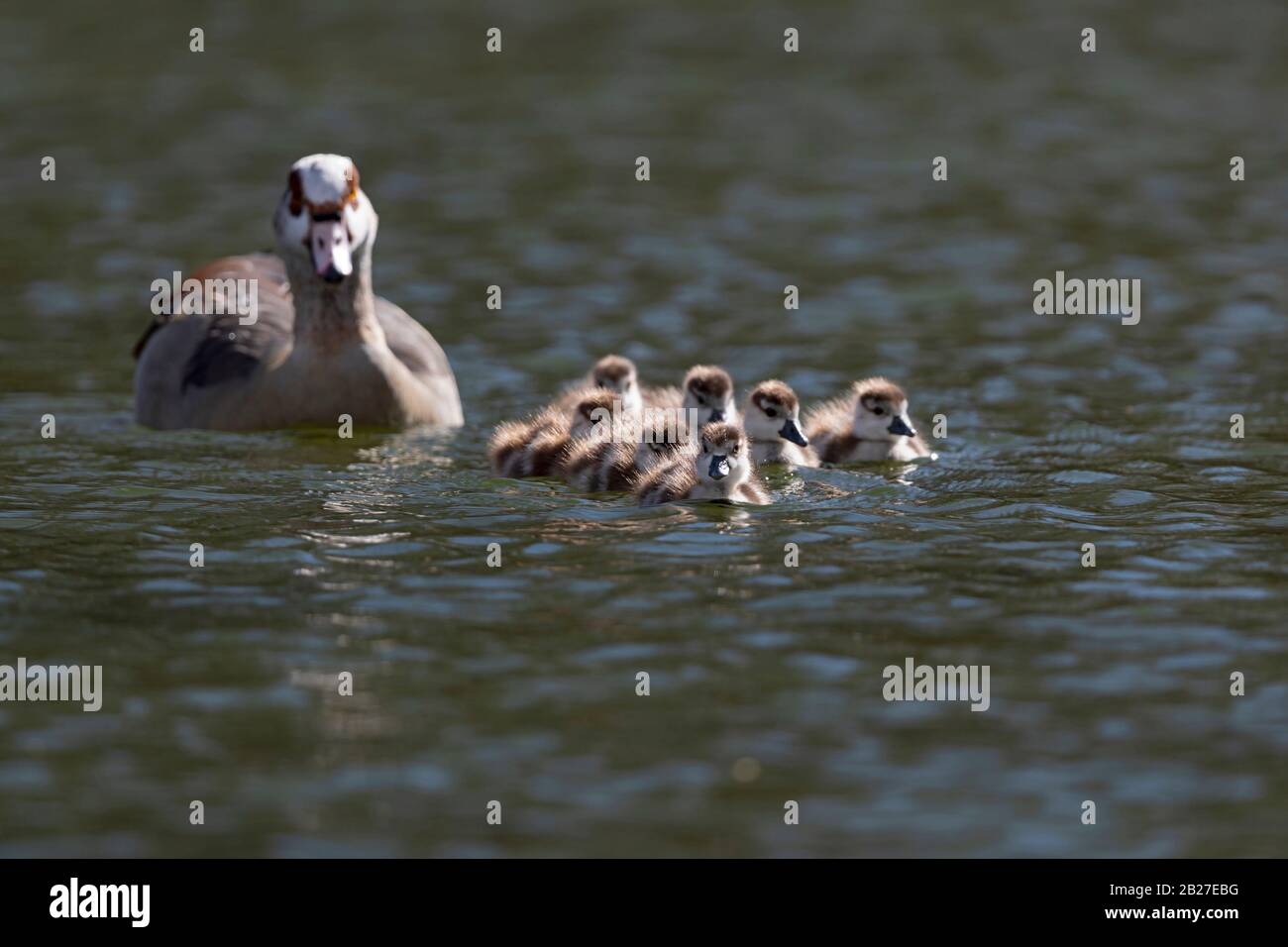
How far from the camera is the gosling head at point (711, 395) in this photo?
1397 cm

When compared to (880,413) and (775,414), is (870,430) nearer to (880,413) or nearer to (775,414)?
(880,413)

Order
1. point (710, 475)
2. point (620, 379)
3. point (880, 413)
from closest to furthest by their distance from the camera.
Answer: point (710, 475), point (880, 413), point (620, 379)

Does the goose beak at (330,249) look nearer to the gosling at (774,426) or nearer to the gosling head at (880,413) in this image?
the gosling at (774,426)

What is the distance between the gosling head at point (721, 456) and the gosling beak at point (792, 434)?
→ 0.90m

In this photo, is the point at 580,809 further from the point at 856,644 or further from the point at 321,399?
the point at 321,399

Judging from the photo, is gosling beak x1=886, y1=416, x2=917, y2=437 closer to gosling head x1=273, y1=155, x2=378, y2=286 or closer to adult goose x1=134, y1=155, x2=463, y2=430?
adult goose x1=134, y1=155, x2=463, y2=430

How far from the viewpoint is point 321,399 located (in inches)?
615

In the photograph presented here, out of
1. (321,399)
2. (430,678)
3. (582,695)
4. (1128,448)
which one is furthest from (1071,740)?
(321,399)

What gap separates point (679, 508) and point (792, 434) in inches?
48.9

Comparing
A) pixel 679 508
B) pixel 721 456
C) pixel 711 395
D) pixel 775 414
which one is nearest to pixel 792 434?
pixel 775 414

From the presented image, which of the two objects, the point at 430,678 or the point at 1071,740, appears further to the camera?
the point at 430,678

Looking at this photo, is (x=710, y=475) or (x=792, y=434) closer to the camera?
(x=710, y=475)

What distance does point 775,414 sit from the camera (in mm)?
13859
